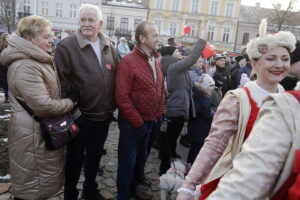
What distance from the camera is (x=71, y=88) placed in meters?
2.85

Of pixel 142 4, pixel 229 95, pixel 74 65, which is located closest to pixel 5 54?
pixel 74 65

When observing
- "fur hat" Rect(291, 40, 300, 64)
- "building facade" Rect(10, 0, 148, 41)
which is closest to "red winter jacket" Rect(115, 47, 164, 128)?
"fur hat" Rect(291, 40, 300, 64)

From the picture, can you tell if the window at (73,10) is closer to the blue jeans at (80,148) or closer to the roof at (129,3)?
the roof at (129,3)

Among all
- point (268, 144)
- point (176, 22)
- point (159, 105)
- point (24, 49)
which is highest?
point (176, 22)

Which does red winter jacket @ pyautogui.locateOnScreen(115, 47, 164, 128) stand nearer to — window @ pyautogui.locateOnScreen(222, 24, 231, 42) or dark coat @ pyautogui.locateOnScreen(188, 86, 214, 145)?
dark coat @ pyautogui.locateOnScreen(188, 86, 214, 145)

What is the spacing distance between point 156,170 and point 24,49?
2824 mm

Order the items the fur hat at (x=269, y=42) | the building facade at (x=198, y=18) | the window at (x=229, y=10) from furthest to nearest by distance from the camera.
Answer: the window at (x=229, y=10) < the building facade at (x=198, y=18) < the fur hat at (x=269, y=42)

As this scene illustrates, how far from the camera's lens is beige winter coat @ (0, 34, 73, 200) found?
2.39m

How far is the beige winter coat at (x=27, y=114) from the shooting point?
2.39m

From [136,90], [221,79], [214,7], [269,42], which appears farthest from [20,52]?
[214,7]

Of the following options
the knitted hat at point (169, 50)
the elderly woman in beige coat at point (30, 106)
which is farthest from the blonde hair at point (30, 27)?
the knitted hat at point (169, 50)

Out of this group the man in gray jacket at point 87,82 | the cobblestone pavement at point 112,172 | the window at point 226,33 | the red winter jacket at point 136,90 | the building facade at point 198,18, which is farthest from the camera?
the window at point 226,33

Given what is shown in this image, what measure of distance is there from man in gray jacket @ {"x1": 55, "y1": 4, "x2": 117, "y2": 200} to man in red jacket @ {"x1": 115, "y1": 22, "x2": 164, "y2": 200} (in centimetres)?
17

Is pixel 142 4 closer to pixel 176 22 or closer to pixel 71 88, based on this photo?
pixel 176 22
